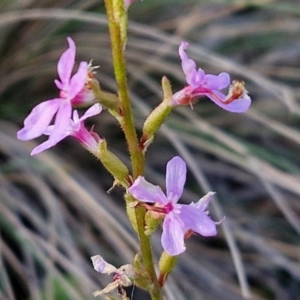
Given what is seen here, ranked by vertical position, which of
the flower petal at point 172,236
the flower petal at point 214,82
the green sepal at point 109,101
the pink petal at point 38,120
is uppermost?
the pink petal at point 38,120

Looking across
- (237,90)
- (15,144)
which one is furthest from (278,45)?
(237,90)

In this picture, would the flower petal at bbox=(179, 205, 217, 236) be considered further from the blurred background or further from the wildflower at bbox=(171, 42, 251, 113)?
the blurred background

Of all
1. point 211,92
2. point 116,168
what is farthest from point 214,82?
point 116,168

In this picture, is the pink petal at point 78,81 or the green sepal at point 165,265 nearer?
the pink petal at point 78,81

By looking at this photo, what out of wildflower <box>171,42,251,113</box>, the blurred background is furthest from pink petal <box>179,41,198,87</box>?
the blurred background

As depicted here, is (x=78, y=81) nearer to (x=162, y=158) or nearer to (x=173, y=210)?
(x=173, y=210)

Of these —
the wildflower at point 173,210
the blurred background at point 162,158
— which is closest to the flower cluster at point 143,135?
the wildflower at point 173,210

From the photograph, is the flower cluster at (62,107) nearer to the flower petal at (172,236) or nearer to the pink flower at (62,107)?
the pink flower at (62,107)
